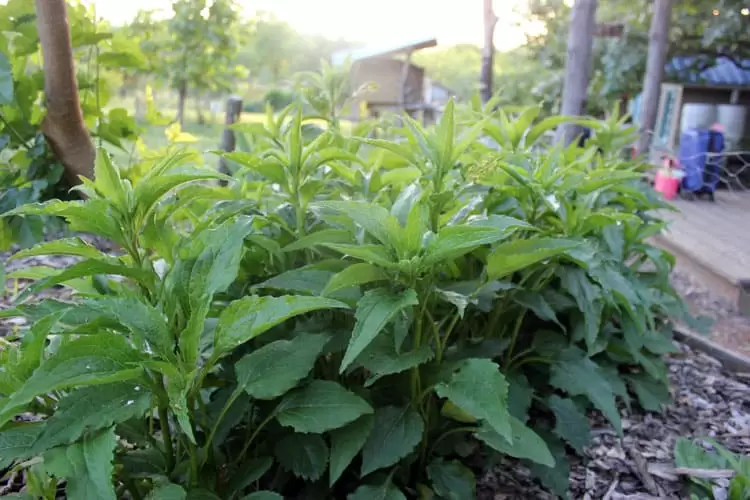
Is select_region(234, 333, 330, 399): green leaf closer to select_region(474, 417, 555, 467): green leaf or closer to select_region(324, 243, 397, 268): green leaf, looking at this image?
select_region(324, 243, 397, 268): green leaf

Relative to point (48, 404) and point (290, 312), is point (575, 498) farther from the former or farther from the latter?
point (48, 404)

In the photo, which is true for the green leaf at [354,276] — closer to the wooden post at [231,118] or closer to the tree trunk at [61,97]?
the tree trunk at [61,97]

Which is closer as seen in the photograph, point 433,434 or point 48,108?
point 433,434

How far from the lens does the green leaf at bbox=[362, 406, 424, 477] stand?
141 centimetres

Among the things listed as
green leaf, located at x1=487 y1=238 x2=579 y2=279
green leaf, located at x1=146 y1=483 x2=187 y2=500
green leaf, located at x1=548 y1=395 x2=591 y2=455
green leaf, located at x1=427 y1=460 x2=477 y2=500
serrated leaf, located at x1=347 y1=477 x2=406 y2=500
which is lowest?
green leaf, located at x1=548 y1=395 x2=591 y2=455

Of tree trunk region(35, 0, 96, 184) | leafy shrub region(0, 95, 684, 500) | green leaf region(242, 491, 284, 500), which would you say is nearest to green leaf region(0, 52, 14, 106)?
tree trunk region(35, 0, 96, 184)

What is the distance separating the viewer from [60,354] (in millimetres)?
1087

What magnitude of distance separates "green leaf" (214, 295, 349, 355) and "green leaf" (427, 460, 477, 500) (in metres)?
0.65

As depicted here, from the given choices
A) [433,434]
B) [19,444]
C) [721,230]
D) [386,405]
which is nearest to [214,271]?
[19,444]

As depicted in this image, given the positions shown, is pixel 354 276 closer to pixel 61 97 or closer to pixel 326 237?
pixel 326 237

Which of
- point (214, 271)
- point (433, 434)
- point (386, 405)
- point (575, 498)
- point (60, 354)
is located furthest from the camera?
point (575, 498)

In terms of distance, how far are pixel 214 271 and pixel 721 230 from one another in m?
5.52

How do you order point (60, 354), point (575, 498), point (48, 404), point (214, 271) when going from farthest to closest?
point (575, 498), point (48, 404), point (214, 271), point (60, 354)

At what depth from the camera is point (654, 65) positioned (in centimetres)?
646
